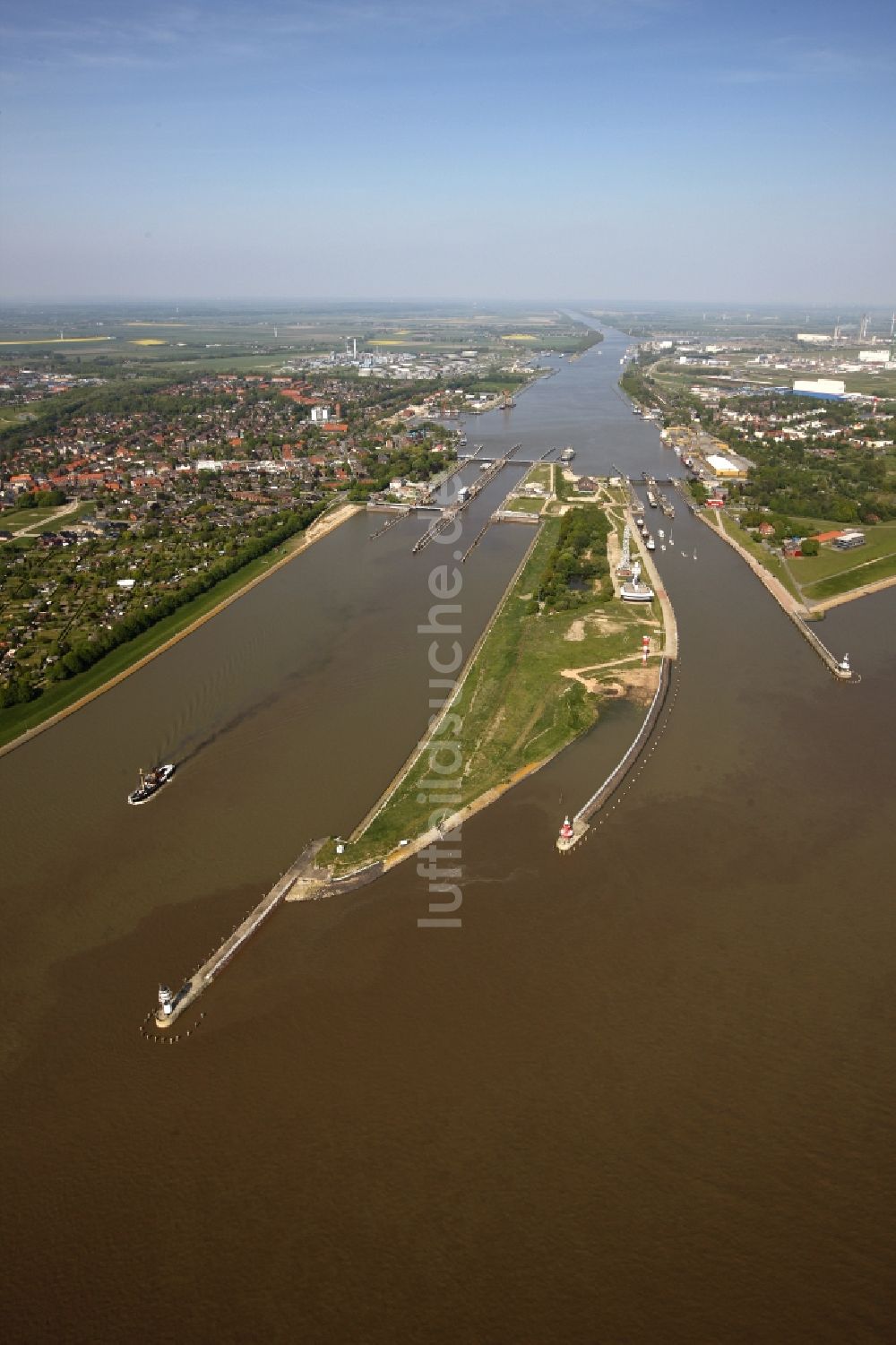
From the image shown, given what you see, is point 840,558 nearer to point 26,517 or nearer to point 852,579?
point 852,579

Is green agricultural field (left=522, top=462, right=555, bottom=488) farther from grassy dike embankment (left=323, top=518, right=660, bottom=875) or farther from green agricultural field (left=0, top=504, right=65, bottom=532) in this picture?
green agricultural field (left=0, top=504, right=65, bottom=532)

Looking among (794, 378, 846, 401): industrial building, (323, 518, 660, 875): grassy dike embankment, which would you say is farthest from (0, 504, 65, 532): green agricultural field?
(794, 378, 846, 401): industrial building

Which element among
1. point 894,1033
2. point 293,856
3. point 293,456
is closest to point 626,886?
point 894,1033

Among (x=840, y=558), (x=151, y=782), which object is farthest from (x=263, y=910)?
(x=840, y=558)

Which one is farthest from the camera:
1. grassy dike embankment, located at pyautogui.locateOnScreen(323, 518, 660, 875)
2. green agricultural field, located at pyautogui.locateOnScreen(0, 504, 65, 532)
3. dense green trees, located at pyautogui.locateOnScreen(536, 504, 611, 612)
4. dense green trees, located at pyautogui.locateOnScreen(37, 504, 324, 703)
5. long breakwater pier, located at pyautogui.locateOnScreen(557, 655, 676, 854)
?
green agricultural field, located at pyautogui.locateOnScreen(0, 504, 65, 532)

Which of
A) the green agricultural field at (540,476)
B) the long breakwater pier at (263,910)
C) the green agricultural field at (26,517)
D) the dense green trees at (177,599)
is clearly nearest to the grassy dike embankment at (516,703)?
the long breakwater pier at (263,910)

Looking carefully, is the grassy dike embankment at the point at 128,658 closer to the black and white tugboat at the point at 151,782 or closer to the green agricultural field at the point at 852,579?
the black and white tugboat at the point at 151,782
